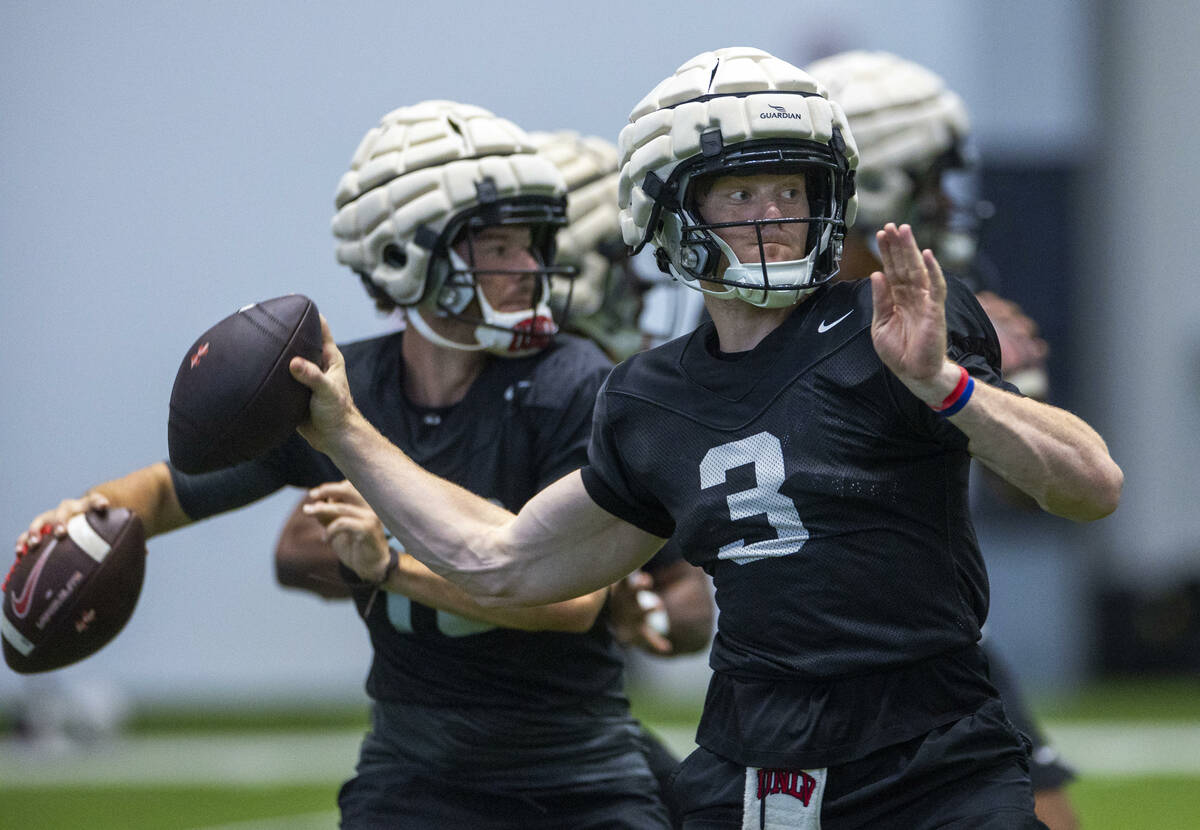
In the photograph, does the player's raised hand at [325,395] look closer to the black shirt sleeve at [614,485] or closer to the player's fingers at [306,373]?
the player's fingers at [306,373]

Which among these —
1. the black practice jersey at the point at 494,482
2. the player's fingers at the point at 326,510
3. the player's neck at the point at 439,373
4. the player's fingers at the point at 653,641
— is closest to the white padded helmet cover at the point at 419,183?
the player's neck at the point at 439,373

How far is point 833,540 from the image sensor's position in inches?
101

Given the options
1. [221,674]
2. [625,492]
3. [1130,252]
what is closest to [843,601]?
[625,492]

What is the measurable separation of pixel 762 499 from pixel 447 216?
1320 mm

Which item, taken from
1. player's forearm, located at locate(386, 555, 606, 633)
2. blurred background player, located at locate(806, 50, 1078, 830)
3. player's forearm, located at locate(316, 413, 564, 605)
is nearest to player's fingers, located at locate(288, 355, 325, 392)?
player's forearm, located at locate(316, 413, 564, 605)

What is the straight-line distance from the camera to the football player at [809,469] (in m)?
2.45

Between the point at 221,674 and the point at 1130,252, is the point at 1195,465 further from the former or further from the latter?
the point at 221,674

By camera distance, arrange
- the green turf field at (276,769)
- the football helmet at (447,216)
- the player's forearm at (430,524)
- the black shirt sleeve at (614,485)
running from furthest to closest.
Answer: the green turf field at (276,769) → the football helmet at (447,216) → the player's forearm at (430,524) → the black shirt sleeve at (614,485)

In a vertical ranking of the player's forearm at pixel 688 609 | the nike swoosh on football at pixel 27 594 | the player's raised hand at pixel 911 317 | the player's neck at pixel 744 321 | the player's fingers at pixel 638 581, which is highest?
the player's raised hand at pixel 911 317

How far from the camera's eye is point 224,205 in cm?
940

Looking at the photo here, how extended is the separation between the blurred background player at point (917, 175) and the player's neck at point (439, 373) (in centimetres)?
114

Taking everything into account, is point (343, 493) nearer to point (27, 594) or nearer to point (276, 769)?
point (27, 594)

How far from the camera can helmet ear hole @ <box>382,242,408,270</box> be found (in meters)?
3.73

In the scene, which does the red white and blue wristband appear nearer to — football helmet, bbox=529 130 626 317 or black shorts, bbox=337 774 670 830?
black shorts, bbox=337 774 670 830
